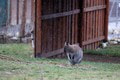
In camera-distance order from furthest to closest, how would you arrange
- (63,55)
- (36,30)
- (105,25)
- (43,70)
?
(105,25) → (63,55) → (36,30) → (43,70)

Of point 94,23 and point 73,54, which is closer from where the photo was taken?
point 73,54

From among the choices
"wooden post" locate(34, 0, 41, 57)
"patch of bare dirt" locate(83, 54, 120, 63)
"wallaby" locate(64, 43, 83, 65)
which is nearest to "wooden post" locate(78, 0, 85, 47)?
"patch of bare dirt" locate(83, 54, 120, 63)

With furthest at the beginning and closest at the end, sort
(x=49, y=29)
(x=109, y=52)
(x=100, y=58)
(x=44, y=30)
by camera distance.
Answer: (x=109, y=52) → (x=100, y=58) → (x=49, y=29) → (x=44, y=30)

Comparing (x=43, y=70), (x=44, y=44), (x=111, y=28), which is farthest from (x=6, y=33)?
(x=43, y=70)

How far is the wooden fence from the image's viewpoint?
17141 mm

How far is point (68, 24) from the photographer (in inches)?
781

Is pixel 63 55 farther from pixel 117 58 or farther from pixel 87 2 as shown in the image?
pixel 87 2

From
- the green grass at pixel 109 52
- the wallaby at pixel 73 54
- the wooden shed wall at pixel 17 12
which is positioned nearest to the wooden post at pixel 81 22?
the green grass at pixel 109 52

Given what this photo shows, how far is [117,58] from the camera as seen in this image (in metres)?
19.6

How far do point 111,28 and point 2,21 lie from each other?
7.26 meters

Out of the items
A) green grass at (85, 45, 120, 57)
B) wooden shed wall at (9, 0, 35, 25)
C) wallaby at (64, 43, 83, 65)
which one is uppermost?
wooden shed wall at (9, 0, 35, 25)

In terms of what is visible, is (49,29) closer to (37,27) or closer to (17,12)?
(37,27)

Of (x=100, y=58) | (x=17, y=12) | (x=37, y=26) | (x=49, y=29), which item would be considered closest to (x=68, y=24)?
(x=100, y=58)

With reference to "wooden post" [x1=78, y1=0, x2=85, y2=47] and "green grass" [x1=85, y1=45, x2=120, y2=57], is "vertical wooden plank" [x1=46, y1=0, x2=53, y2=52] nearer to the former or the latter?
"green grass" [x1=85, y1=45, x2=120, y2=57]
